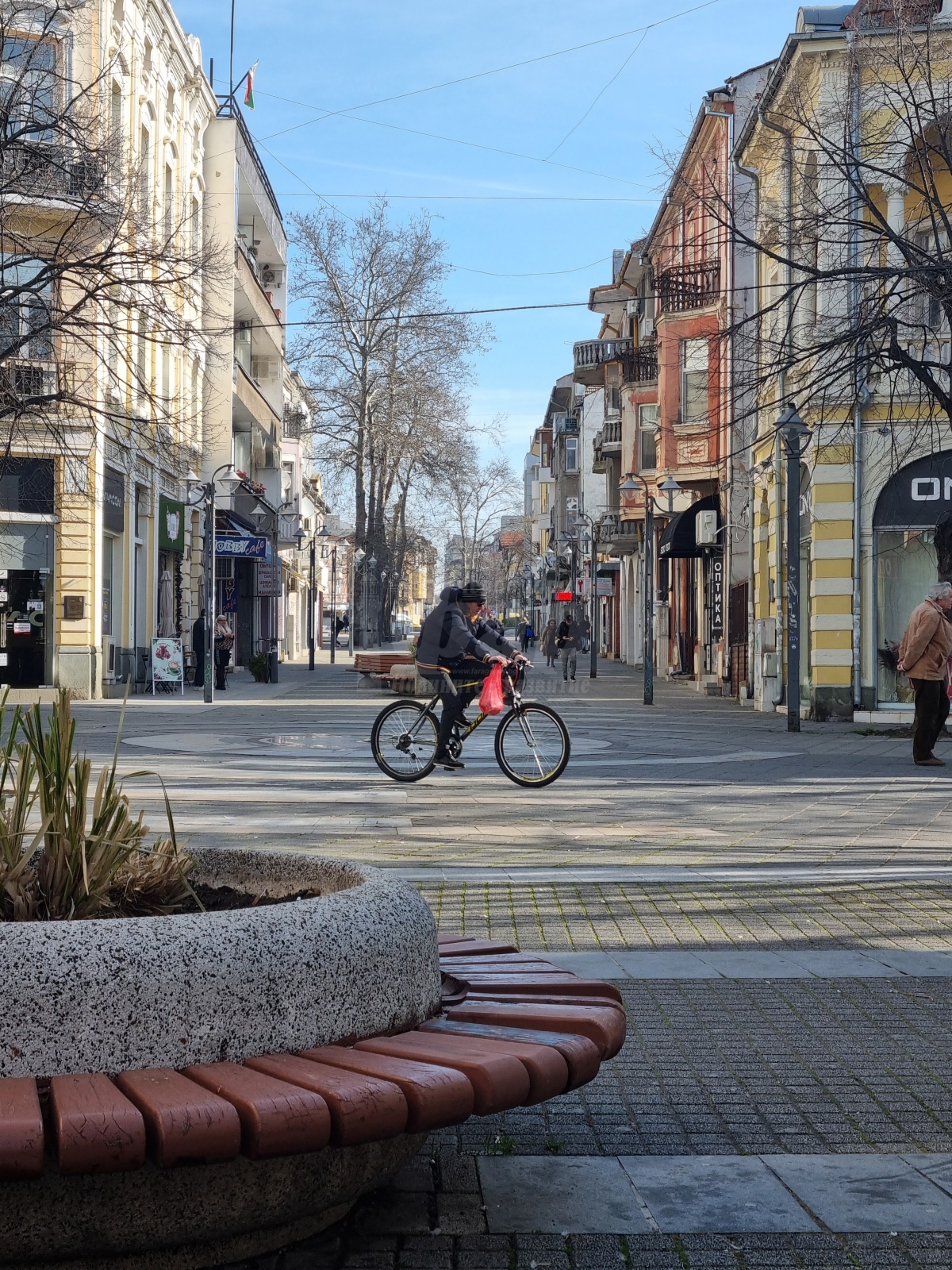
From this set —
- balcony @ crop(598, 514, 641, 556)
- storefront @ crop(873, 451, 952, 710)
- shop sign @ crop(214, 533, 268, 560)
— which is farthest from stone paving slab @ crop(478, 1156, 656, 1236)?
balcony @ crop(598, 514, 641, 556)

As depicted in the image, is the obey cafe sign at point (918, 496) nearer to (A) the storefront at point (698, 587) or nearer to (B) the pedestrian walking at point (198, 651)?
(A) the storefront at point (698, 587)

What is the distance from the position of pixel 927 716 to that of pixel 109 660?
18464 millimetres

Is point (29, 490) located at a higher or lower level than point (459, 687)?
higher

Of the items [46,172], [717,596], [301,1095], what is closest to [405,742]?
[46,172]

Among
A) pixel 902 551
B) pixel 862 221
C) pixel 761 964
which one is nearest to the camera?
pixel 761 964

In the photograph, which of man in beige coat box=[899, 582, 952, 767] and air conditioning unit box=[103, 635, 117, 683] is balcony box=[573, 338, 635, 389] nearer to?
air conditioning unit box=[103, 635, 117, 683]

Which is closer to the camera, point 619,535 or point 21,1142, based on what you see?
point 21,1142

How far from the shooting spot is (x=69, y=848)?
3.39 metres

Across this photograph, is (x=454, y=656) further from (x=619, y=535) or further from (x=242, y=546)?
(x=619, y=535)

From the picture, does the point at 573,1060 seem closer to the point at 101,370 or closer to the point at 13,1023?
the point at 13,1023

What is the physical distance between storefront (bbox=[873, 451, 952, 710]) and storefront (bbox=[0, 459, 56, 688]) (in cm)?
1441

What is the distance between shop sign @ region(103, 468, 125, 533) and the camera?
29.7 meters

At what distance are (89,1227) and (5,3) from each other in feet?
55.4

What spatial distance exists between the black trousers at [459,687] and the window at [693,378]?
22466 millimetres
